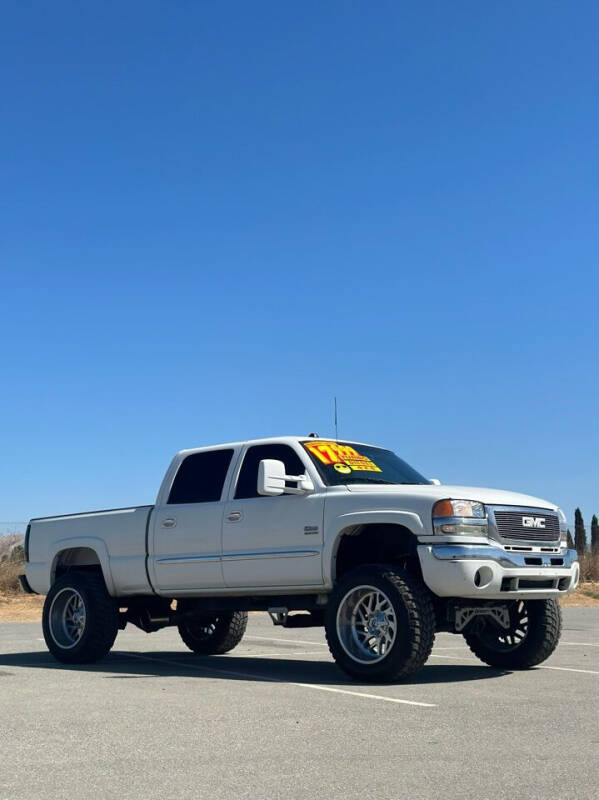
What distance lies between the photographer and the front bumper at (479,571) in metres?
9.73

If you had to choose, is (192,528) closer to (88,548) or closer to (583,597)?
(88,548)

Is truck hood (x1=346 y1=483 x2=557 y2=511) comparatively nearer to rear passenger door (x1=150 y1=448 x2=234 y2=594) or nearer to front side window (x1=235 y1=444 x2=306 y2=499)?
front side window (x1=235 y1=444 x2=306 y2=499)

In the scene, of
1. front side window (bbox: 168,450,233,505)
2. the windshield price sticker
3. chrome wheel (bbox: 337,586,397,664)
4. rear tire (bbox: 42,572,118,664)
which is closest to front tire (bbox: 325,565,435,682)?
chrome wheel (bbox: 337,586,397,664)

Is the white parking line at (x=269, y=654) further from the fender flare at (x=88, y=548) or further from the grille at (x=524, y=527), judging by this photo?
the grille at (x=524, y=527)

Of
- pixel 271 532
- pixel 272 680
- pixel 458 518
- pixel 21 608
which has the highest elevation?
pixel 458 518

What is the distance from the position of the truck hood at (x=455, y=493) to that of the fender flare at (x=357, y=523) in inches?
8.0

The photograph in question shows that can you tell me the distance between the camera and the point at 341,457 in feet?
37.3

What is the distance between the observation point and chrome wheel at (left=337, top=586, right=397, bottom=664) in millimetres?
9836

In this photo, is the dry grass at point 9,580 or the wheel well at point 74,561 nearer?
the wheel well at point 74,561

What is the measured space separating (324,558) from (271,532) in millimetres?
689

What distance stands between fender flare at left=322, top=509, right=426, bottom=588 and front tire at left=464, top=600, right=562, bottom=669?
1.61 m

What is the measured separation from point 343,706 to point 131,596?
460 cm

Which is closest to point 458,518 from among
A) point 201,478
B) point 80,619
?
point 201,478

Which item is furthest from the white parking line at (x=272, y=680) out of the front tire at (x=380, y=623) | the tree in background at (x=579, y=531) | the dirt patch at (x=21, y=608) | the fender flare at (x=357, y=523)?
the tree in background at (x=579, y=531)
